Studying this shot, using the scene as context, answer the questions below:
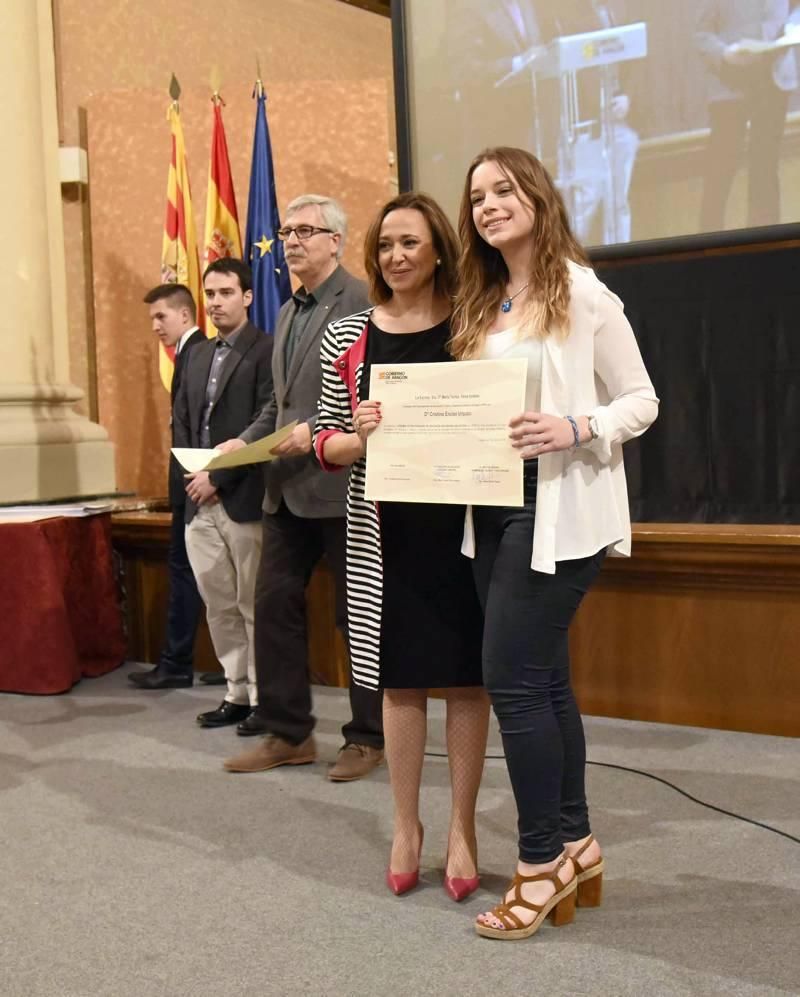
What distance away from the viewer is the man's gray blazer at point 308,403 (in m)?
3.11

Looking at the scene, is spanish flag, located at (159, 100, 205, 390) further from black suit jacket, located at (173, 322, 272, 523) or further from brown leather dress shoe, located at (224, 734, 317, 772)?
brown leather dress shoe, located at (224, 734, 317, 772)

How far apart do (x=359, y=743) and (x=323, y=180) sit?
3.59 metres

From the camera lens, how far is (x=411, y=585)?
87.1 inches

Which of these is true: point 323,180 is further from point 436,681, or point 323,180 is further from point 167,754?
point 436,681

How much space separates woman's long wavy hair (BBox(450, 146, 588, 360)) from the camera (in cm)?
193

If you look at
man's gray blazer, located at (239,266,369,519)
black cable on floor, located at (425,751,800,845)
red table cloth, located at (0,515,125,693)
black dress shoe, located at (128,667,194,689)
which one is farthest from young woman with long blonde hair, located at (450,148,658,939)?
red table cloth, located at (0,515,125,693)

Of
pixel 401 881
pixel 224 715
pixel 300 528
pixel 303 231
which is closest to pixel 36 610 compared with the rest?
pixel 224 715

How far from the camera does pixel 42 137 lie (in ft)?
17.6

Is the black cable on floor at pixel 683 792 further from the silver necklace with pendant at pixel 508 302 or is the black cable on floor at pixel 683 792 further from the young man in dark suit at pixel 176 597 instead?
the young man in dark suit at pixel 176 597

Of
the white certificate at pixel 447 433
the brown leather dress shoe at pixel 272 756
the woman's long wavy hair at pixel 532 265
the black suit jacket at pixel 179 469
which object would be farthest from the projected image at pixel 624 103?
the white certificate at pixel 447 433

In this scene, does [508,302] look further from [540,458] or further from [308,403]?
[308,403]

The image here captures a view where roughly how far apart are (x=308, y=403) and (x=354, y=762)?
3.26 feet

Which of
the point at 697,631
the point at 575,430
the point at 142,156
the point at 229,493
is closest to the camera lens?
the point at 575,430

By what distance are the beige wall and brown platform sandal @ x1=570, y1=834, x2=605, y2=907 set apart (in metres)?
4.30
